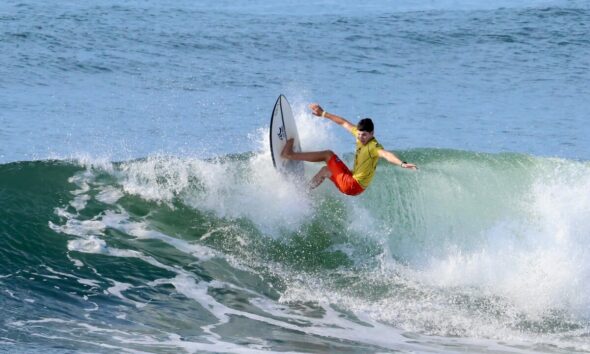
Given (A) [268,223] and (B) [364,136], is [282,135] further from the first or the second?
(B) [364,136]

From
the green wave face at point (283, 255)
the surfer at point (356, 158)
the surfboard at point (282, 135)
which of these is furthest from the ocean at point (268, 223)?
the surfer at point (356, 158)

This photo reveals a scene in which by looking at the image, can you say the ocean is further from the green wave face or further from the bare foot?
the bare foot

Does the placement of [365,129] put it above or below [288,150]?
above

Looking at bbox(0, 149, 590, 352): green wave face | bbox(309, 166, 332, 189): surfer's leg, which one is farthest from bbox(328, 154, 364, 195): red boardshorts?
bbox(0, 149, 590, 352): green wave face

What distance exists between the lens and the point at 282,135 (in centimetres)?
1073

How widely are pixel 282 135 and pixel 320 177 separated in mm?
688

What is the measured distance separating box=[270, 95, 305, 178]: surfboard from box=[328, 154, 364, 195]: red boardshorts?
2.33 feet

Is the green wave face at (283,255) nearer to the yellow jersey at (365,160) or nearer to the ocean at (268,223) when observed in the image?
the ocean at (268,223)

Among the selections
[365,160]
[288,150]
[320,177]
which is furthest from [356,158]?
[288,150]

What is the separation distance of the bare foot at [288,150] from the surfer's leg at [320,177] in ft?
1.38

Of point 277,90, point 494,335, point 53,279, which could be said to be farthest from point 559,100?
point 53,279

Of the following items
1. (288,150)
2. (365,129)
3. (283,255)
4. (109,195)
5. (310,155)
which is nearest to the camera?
(365,129)

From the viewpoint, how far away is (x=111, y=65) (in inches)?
869

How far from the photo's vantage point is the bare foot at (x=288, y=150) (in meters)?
10.7
